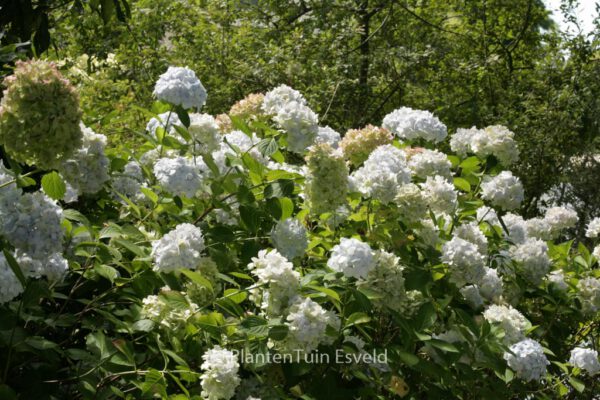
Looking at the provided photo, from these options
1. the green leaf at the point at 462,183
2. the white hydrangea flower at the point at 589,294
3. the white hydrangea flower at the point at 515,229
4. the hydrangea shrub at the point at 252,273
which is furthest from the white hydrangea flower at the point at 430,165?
the white hydrangea flower at the point at 589,294

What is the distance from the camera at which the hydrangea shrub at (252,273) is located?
7.21ft

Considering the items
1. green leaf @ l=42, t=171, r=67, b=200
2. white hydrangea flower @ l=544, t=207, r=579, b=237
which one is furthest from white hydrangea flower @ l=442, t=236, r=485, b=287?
white hydrangea flower @ l=544, t=207, r=579, b=237

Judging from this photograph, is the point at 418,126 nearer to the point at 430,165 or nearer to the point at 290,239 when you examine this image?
the point at 430,165

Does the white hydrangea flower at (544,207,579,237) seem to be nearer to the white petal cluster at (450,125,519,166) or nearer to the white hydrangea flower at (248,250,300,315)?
the white petal cluster at (450,125,519,166)

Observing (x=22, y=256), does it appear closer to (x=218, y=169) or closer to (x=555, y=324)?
(x=218, y=169)

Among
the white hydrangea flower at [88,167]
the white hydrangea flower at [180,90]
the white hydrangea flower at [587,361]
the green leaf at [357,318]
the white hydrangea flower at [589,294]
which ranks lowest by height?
the white hydrangea flower at [587,361]

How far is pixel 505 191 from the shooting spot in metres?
3.43

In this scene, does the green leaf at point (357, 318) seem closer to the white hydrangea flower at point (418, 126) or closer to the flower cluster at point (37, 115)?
the flower cluster at point (37, 115)

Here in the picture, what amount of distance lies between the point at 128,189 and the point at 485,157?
5.40 feet

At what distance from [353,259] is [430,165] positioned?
3.30ft

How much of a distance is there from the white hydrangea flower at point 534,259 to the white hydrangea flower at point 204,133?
1418 mm

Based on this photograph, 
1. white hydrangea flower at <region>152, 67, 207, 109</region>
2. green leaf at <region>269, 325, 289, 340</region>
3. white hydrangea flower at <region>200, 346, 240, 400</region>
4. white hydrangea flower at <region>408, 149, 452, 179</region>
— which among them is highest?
white hydrangea flower at <region>152, 67, 207, 109</region>

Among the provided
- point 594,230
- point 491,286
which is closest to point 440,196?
point 491,286

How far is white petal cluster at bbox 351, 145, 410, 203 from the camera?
9.20ft
